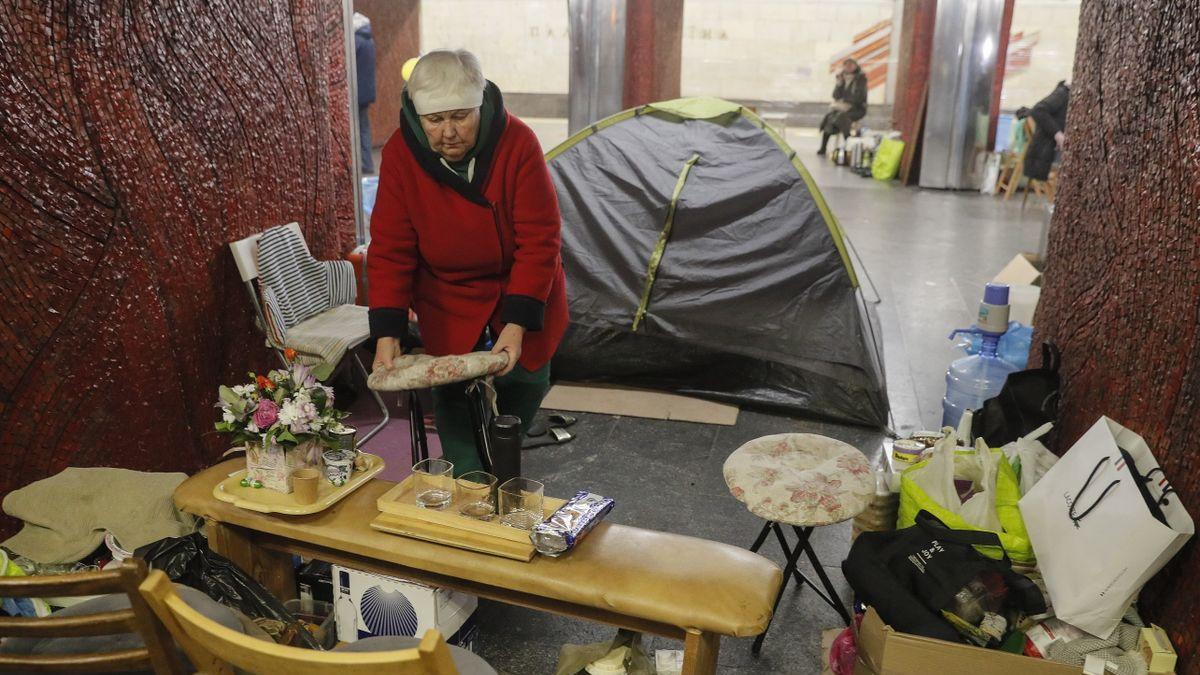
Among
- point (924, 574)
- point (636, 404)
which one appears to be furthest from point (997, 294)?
point (924, 574)

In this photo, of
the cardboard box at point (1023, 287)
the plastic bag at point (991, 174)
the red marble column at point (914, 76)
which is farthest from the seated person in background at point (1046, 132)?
the cardboard box at point (1023, 287)

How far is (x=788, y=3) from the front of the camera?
13.7 m

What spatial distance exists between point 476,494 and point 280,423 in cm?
44

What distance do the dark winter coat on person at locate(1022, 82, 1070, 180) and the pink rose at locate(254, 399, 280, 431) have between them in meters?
7.61

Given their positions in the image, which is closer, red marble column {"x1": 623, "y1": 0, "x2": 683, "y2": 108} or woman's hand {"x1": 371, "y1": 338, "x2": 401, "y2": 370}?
woman's hand {"x1": 371, "y1": 338, "x2": 401, "y2": 370}

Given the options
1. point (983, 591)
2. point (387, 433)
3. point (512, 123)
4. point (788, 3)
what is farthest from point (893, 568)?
point (788, 3)

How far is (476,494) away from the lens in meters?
2.00

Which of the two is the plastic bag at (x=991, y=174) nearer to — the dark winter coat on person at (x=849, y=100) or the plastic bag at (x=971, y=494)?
the dark winter coat on person at (x=849, y=100)

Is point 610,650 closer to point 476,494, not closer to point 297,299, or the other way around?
point 476,494

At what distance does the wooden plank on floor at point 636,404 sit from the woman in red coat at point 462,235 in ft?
5.07

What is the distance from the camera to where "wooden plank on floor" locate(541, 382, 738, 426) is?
3.94m

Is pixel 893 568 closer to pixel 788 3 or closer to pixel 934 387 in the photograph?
pixel 934 387

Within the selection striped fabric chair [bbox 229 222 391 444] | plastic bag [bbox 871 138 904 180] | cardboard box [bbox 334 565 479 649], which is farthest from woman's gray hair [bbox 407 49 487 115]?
plastic bag [bbox 871 138 904 180]

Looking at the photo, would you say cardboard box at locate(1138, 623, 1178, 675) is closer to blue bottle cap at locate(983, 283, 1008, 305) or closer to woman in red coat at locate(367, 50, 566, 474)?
woman in red coat at locate(367, 50, 566, 474)
